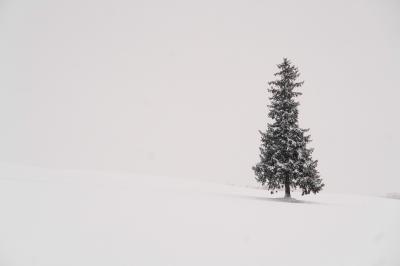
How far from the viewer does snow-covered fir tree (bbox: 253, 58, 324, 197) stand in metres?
23.0

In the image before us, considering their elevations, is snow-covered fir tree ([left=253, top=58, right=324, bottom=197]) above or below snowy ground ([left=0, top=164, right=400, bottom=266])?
above

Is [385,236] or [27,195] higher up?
[27,195]

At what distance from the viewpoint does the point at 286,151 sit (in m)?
23.6

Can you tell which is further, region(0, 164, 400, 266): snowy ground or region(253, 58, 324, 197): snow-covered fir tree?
region(253, 58, 324, 197): snow-covered fir tree

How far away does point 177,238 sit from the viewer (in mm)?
9180

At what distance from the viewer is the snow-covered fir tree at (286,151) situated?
23.0 m

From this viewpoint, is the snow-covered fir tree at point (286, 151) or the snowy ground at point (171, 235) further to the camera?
the snow-covered fir tree at point (286, 151)

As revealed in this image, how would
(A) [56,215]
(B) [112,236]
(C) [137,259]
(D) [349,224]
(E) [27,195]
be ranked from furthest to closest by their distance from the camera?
(E) [27,195] → (D) [349,224] → (A) [56,215] → (B) [112,236] → (C) [137,259]

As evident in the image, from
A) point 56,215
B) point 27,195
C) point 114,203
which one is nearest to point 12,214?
point 56,215

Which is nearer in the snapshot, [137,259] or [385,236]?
[137,259]

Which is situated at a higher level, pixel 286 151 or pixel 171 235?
pixel 286 151

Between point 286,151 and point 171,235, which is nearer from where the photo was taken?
point 171,235

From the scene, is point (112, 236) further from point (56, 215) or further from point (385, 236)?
point (385, 236)

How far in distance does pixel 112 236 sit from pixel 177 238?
200 cm
